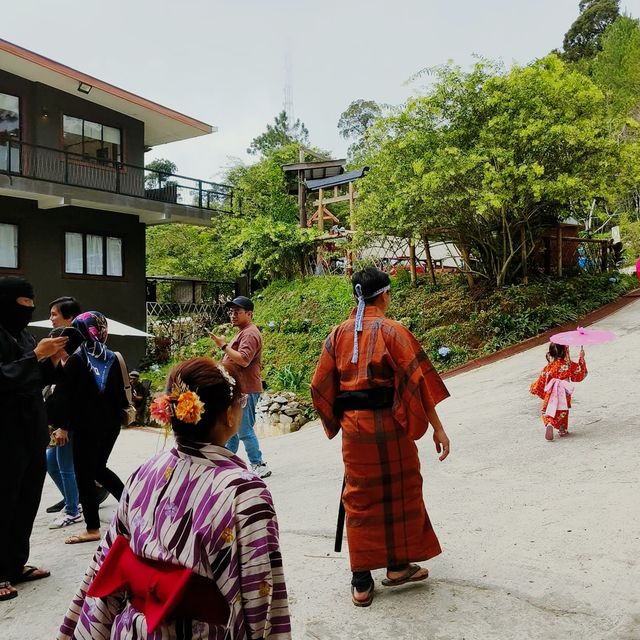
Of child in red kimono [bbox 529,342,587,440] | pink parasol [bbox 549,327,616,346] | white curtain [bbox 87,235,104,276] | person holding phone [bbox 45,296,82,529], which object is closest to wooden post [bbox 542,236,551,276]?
child in red kimono [bbox 529,342,587,440]

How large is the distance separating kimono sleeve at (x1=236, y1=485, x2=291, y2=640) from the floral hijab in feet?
10.3

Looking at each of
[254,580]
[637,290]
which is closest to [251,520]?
[254,580]

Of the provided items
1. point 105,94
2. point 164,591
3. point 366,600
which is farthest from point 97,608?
point 105,94

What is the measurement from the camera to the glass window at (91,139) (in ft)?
54.3

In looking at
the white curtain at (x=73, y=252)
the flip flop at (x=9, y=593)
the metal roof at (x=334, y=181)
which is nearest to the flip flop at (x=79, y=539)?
the flip flop at (x=9, y=593)

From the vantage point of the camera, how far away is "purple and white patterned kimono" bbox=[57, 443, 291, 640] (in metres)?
1.74

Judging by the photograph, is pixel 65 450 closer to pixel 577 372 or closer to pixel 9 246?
pixel 577 372

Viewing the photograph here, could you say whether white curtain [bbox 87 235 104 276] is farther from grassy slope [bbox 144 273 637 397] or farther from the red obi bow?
the red obi bow

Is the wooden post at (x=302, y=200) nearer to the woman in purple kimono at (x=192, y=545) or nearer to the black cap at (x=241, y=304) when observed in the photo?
the black cap at (x=241, y=304)

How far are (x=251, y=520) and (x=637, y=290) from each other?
599 inches

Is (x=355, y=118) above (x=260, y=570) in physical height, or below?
above

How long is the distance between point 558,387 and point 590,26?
4071cm

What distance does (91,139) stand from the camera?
17109mm

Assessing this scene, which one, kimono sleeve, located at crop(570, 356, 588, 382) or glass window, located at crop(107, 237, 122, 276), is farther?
glass window, located at crop(107, 237, 122, 276)
